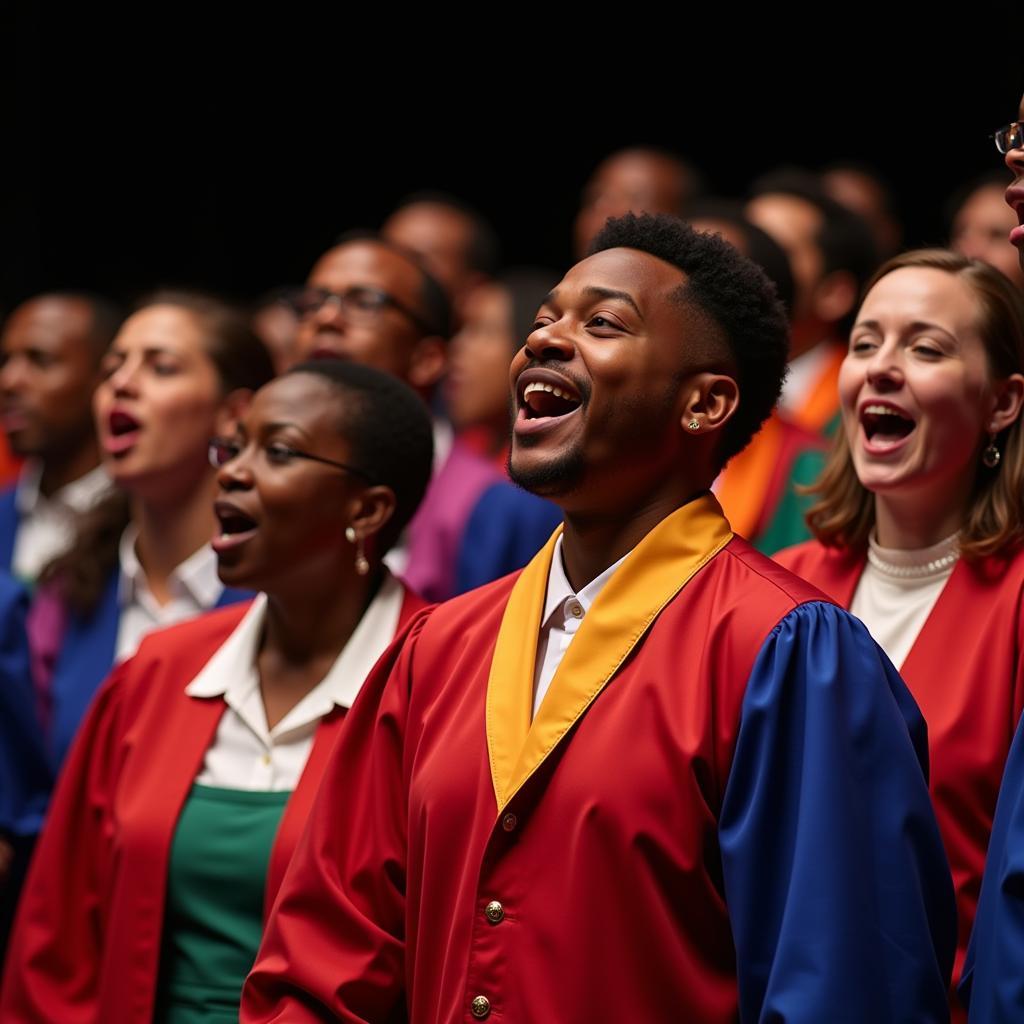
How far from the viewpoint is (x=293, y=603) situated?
3332 millimetres

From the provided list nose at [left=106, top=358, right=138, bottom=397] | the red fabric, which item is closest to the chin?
the red fabric

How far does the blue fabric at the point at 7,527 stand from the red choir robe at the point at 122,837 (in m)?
1.77

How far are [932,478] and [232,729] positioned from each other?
1332 mm

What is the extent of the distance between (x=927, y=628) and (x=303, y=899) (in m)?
1.12

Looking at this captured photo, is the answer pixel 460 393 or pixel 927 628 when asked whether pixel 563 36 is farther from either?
pixel 927 628

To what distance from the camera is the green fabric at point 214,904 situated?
3000 millimetres

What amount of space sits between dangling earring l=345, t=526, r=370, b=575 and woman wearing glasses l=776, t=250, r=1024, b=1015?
85cm

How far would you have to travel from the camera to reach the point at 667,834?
222 centimetres

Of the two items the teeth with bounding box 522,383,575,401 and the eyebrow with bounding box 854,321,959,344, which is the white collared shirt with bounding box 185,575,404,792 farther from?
the eyebrow with bounding box 854,321,959,344

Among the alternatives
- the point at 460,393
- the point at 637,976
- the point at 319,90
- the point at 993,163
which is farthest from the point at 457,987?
the point at 319,90

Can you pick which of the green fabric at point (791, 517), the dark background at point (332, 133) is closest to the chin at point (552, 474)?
the green fabric at point (791, 517)

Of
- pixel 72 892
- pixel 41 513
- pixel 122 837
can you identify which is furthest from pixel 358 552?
pixel 41 513

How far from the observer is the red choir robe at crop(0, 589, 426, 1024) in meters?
3.04

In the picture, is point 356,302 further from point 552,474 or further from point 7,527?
point 552,474
